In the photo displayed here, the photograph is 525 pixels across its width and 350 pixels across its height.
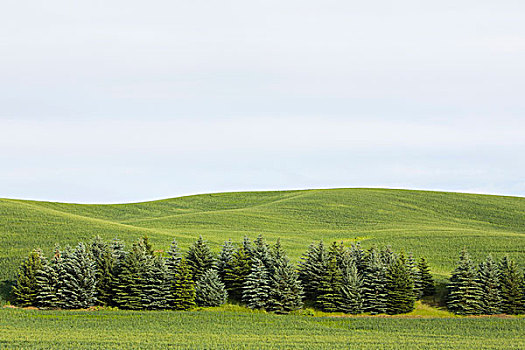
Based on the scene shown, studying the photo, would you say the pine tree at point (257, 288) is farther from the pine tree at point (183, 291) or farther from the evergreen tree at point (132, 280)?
the evergreen tree at point (132, 280)

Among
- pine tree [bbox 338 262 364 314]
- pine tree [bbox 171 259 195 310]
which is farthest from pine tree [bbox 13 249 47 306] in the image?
pine tree [bbox 338 262 364 314]

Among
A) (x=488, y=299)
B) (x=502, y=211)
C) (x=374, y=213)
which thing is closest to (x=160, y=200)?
(x=374, y=213)

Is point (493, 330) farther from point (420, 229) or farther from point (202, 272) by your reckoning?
point (420, 229)

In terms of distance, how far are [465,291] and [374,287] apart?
772 cm

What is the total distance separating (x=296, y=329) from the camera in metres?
38.2

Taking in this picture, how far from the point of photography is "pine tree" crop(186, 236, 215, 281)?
52.2m

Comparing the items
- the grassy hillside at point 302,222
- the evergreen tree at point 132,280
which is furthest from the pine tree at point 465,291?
the evergreen tree at point 132,280

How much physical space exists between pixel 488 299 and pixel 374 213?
5217 centimetres

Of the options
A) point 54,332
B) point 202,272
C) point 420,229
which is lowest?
point 54,332

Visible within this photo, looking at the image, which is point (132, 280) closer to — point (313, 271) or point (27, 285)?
point (27, 285)

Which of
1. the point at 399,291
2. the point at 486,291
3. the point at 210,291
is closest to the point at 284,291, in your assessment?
the point at 210,291

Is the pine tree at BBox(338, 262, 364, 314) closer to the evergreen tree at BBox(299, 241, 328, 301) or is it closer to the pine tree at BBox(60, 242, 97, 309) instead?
the evergreen tree at BBox(299, 241, 328, 301)

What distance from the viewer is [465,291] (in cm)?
4938

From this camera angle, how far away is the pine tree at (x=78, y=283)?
48375 millimetres
